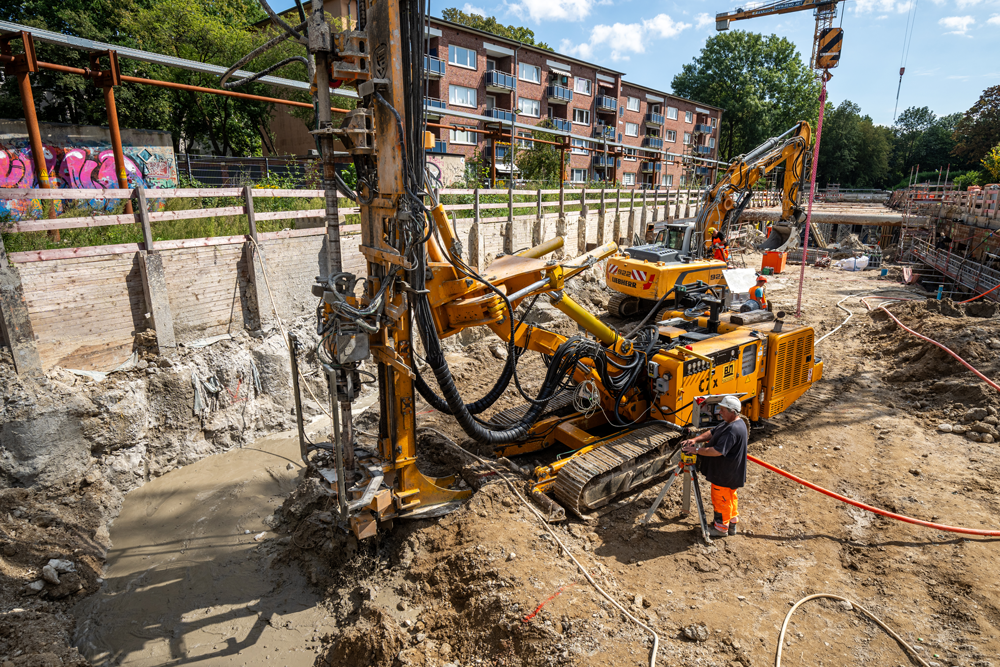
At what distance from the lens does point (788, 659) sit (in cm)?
411

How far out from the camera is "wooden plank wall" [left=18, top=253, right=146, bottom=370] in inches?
245

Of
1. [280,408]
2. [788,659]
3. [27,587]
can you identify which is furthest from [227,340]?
[788,659]

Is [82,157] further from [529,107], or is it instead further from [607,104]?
[607,104]

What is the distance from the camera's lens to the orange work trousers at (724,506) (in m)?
5.58

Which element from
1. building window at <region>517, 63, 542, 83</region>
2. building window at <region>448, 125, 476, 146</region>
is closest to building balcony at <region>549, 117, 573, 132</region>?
building window at <region>517, 63, 542, 83</region>

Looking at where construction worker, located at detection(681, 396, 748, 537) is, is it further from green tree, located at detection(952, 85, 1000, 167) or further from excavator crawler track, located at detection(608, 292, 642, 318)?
green tree, located at detection(952, 85, 1000, 167)

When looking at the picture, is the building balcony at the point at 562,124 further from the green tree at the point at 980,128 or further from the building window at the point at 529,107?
the green tree at the point at 980,128

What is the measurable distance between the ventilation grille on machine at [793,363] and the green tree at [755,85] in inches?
1922

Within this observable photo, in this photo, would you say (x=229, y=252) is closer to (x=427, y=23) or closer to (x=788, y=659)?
(x=427, y=23)

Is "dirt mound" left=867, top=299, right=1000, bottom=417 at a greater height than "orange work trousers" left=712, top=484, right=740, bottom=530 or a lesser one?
greater

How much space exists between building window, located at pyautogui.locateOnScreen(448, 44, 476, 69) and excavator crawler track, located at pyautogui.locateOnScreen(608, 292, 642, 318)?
21.3 m


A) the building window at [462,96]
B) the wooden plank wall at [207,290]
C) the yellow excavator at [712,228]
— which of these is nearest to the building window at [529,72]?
the building window at [462,96]

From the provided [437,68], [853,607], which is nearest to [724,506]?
[853,607]

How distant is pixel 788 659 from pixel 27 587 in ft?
20.6
